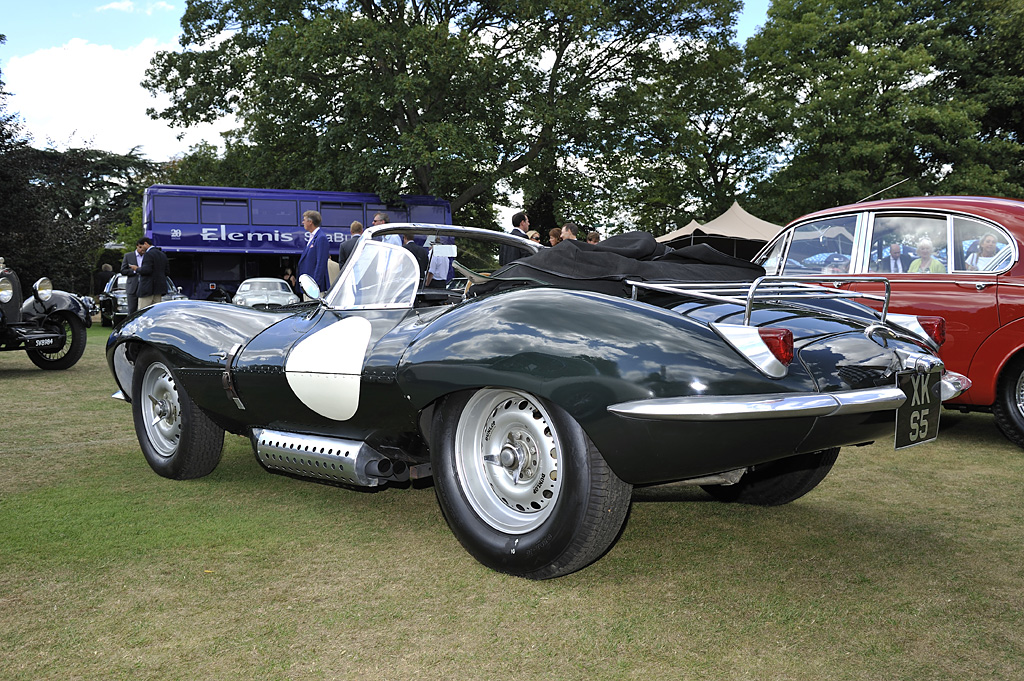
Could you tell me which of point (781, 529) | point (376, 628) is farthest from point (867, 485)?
point (376, 628)

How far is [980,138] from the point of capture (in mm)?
30156

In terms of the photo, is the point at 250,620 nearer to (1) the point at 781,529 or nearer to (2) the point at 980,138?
A: (1) the point at 781,529

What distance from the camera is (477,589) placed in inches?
121

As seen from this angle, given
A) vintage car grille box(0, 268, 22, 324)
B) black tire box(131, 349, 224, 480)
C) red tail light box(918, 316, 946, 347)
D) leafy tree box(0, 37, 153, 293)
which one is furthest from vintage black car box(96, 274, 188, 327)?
red tail light box(918, 316, 946, 347)

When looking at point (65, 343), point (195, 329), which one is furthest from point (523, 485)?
point (65, 343)

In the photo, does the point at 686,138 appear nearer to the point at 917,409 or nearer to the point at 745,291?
the point at 745,291

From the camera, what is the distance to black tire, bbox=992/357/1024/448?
226 inches

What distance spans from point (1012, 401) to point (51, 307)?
10960mm

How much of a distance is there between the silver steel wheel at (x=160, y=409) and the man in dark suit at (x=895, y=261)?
4.89m

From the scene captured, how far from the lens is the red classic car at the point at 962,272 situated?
5.73 meters

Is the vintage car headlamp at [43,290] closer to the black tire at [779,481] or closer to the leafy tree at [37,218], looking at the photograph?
the black tire at [779,481]

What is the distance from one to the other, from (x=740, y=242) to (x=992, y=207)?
20.7m

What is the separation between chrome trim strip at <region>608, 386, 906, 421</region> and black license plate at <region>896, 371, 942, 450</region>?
37cm

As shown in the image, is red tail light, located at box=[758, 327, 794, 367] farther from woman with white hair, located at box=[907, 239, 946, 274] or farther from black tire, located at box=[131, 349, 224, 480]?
woman with white hair, located at box=[907, 239, 946, 274]
